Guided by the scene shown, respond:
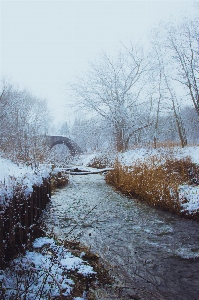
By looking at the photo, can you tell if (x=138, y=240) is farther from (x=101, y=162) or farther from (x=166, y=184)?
(x=101, y=162)

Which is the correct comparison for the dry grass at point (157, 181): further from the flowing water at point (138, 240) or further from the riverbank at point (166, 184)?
the flowing water at point (138, 240)

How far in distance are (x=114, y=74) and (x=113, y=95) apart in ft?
6.19

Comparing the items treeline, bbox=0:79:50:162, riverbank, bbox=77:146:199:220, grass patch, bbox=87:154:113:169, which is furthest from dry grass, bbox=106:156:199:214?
treeline, bbox=0:79:50:162

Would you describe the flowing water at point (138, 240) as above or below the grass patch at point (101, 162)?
below

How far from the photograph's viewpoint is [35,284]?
2.64m

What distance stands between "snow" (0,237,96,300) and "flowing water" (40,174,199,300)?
0.45m

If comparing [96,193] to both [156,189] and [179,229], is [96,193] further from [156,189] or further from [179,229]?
[179,229]

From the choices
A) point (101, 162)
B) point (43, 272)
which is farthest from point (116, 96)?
point (43, 272)

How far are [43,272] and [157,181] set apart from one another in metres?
5.70

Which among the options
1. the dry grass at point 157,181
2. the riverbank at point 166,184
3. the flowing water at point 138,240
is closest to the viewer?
the flowing water at point 138,240

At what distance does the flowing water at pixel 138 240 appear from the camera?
10.5 feet

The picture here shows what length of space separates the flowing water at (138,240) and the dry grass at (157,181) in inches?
16.0

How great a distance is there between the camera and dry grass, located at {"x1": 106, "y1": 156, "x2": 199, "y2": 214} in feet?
23.2

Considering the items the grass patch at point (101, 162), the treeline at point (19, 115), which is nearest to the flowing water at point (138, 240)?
the grass patch at point (101, 162)
